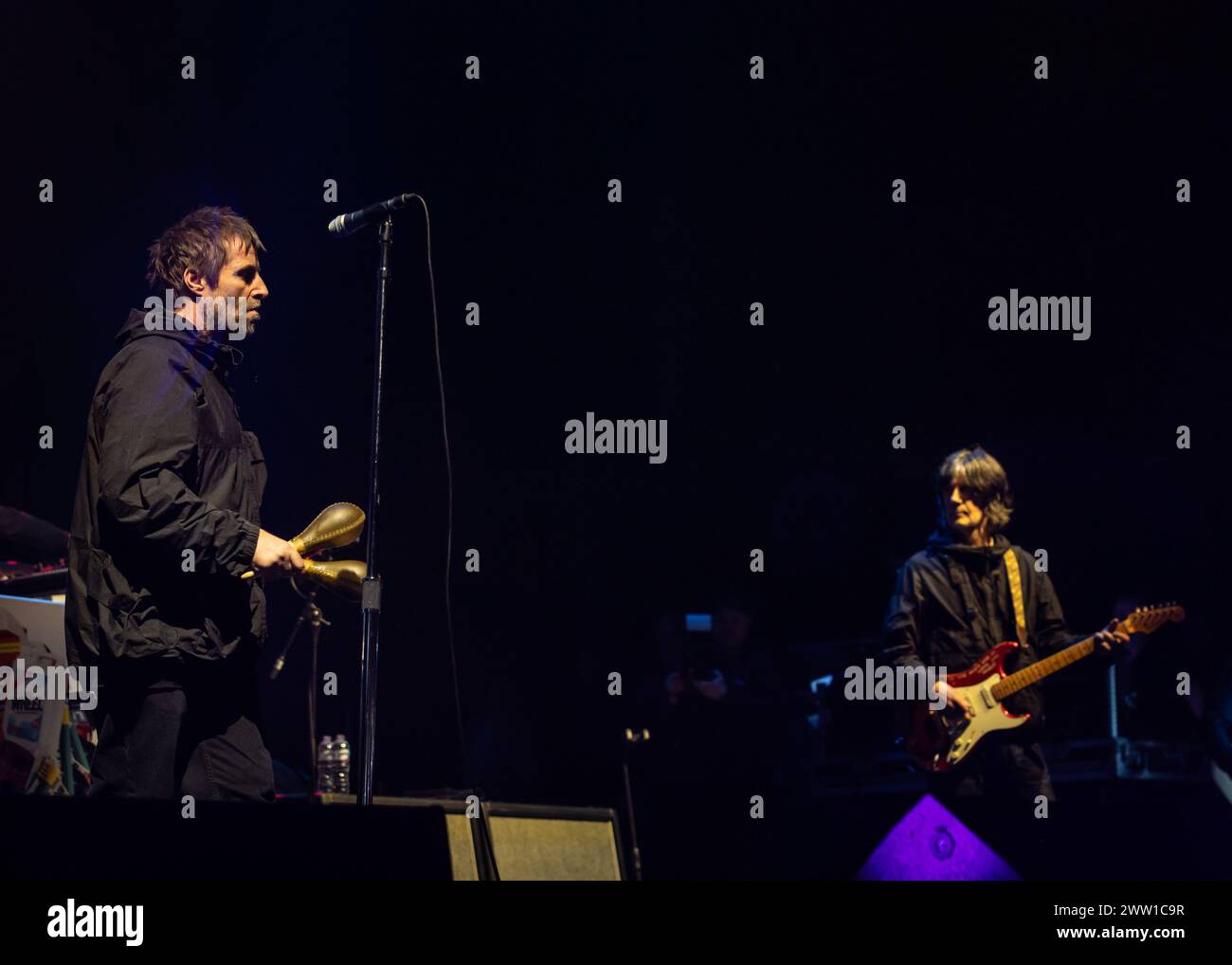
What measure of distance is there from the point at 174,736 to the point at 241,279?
1.32m

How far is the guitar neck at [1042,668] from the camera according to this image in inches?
200

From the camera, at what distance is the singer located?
10.5 ft

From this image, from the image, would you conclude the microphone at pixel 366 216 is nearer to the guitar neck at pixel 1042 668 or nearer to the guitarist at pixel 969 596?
the guitarist at pixel 969 596

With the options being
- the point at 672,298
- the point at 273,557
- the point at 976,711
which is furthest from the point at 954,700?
the point at 672,298

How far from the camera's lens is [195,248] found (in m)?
3.62

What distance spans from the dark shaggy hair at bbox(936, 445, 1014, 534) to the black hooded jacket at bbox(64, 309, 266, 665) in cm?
306

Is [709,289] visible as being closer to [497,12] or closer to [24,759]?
[497,12]

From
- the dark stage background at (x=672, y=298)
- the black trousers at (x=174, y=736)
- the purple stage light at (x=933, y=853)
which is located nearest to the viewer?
the black trousers at (x=174, y=736)

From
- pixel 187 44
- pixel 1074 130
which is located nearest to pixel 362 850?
pixel 187 44

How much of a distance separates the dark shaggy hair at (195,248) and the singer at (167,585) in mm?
221

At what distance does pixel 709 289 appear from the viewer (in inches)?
310

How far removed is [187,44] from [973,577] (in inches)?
185

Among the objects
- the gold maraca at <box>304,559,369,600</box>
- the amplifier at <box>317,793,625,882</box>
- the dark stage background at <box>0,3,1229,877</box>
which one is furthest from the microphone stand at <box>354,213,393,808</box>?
the dark stage background at <box>0,3,1229,877</box>

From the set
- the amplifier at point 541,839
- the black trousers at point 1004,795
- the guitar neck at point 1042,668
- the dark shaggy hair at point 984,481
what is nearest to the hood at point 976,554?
the dark shaggy hair at point 984,481
